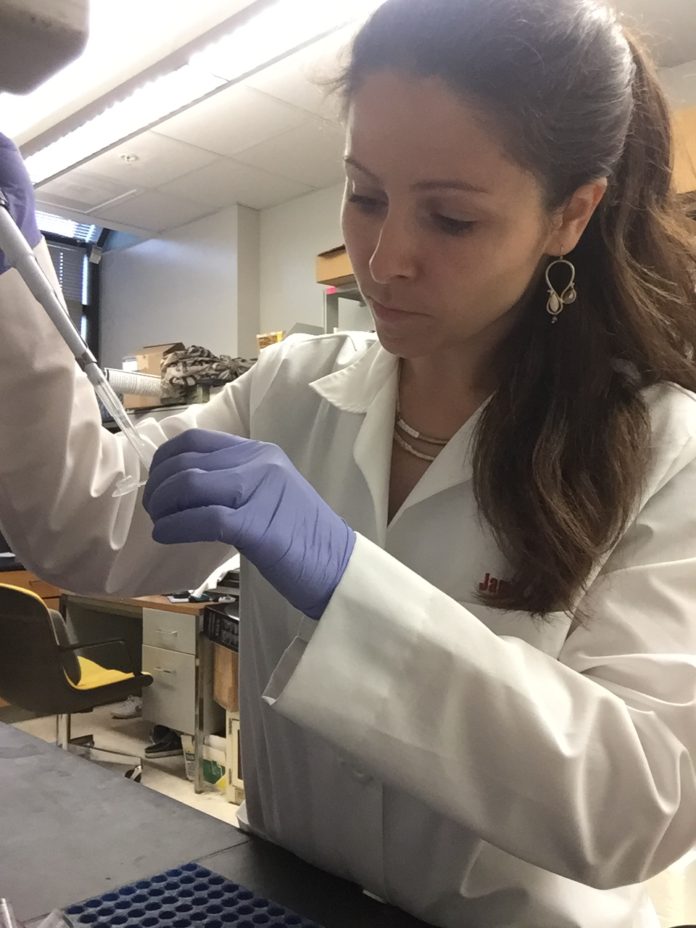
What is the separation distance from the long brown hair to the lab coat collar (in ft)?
0.09

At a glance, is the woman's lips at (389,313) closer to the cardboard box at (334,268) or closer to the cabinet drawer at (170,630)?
the cardboard box at (334,268)

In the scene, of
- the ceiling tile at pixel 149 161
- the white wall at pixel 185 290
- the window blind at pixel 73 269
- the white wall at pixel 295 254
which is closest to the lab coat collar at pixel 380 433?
the ceiling tile at pixel 149 161

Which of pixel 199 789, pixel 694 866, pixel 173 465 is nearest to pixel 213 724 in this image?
pixel 199 789

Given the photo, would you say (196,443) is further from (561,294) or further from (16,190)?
(561,294)

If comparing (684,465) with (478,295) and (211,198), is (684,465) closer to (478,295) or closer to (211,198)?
(478,295)

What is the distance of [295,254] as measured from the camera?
160 inches

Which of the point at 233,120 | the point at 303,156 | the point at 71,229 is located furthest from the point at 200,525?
the point at 71,229

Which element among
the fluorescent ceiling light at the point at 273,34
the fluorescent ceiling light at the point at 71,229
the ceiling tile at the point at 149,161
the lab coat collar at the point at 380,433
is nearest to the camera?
the lab coat collar at the point at 380,433

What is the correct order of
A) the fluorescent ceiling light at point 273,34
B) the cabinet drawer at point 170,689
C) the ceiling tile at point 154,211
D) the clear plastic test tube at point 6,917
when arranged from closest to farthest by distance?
the clear plastic test tube at point 6,917, the fluorescent ceiling light at point 273,34, the cabinet drawer at point 170,689, the ceiling tile at point 154,211

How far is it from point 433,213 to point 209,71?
2.37 metres

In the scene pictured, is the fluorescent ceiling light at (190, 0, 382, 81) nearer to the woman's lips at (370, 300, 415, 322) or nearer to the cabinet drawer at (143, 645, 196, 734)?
the woman's lips at (370, 300, 415, 322)

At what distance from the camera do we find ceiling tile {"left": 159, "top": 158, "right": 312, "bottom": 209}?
12.4 ft

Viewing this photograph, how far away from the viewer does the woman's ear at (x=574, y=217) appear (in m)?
0.81

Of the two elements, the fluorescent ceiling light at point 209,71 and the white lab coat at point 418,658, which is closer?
the white lab coat at point 418,658
